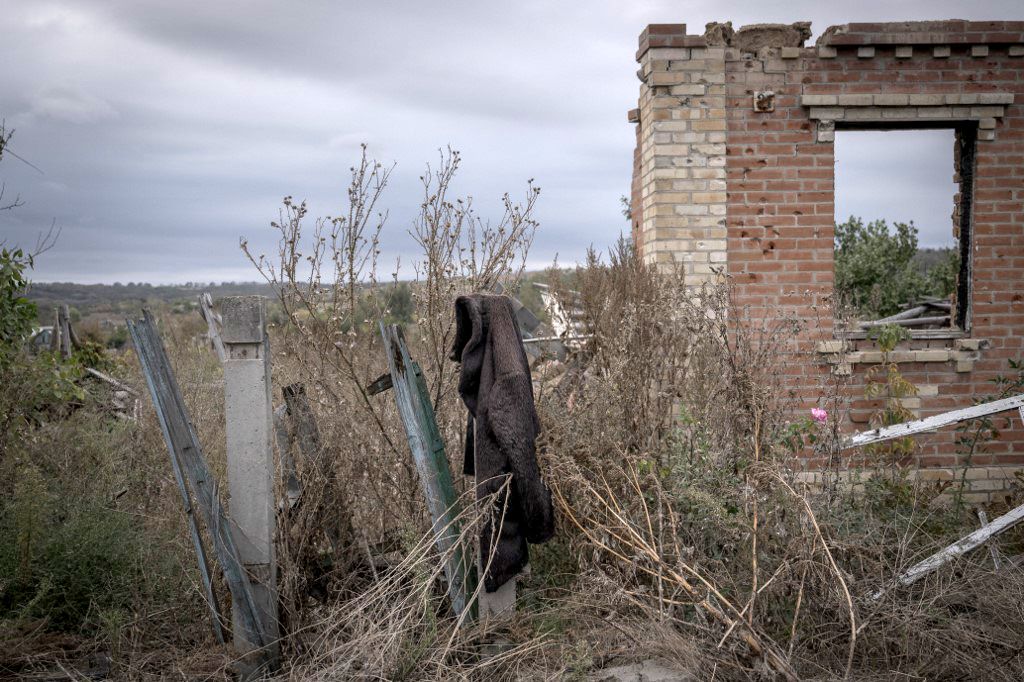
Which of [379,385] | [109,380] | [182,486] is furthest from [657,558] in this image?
[109,380]

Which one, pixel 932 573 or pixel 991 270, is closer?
pixel 932 573

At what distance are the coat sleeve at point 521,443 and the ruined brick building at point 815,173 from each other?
135 inches

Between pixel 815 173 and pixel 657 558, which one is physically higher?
pixel 815 173

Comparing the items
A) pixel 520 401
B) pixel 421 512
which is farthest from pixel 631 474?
pixel 421 512

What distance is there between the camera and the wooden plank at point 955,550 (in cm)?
364

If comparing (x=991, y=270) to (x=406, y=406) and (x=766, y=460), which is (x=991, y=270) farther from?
(x=406, y=406)

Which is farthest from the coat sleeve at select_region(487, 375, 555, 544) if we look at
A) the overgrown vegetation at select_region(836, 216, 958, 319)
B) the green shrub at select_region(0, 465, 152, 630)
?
the overgrown vegetation at select_region(836, 216, 958, 319)

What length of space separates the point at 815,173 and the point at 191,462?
537cm

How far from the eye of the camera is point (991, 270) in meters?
6.48

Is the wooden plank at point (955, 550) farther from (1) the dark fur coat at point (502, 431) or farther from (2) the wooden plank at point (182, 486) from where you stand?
(2) the wooden plank at point (182, 486)

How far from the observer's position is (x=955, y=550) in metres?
3.76

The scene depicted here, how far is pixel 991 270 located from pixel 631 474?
4.55 m

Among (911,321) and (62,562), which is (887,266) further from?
(62,562)

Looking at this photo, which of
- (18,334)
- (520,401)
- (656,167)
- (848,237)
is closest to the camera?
(520,401)
